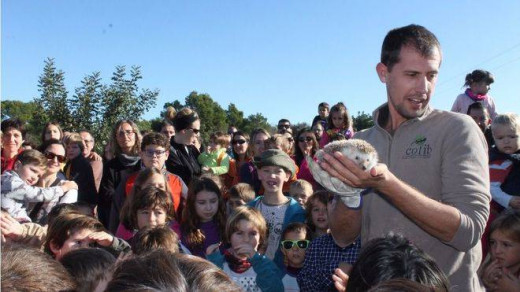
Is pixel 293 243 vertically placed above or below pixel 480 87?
below

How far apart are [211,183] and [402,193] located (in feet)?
10.7

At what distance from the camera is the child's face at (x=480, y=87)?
765cm

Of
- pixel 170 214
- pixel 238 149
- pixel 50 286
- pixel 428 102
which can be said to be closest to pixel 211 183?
pixel 170 214

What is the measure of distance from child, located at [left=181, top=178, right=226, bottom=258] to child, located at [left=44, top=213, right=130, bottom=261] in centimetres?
117

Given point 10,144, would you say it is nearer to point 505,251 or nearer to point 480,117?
point 505,251

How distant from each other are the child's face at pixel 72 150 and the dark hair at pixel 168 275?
5.50 metres

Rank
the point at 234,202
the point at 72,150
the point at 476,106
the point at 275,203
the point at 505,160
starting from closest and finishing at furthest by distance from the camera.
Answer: the point at 505,160 → the point at 275,203 → the point at 234,202 → the point at 72,150 → the point at 476,106

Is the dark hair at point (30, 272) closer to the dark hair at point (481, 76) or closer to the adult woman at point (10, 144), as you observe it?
the adult woman at point (10, 144)

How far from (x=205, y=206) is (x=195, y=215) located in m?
0.13

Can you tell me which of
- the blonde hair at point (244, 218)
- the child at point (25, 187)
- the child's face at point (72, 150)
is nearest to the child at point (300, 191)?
the blonde hair at point (244, 218)

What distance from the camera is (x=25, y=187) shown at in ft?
14.5

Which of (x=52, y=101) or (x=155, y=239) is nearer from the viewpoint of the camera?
(x=155, y=239)

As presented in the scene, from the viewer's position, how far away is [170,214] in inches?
176

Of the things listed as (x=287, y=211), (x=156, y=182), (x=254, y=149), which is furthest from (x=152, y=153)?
(x=254, y=149)
